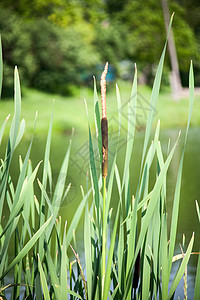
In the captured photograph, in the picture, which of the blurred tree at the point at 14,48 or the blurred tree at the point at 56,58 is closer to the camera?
the blurred tree at the point at 14,48

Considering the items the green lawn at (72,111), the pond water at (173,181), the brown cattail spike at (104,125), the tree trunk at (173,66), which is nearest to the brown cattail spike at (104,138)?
the brown cattail spike at (104,125)

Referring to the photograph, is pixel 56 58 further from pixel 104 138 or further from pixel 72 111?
pixel 104 138

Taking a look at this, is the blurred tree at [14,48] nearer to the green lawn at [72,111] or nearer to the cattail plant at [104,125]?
the green lawn at [72,111]

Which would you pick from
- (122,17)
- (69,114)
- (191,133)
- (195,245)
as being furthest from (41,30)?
(195,245)

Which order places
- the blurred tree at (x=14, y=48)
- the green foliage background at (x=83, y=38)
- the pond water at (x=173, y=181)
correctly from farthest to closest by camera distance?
the green foliage background at (x=83, y=38), the blurred tree at (x=14, y=48), the pond water at (x=173, y=181)

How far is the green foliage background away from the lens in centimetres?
670

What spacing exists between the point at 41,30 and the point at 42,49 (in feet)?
0.99

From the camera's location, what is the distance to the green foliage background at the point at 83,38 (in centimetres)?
670

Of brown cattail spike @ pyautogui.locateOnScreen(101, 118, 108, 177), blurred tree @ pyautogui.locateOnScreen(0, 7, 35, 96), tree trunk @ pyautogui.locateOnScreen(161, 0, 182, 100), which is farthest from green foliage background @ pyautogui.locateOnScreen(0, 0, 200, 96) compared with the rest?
brown cattail spike @ pyautogui.locateOnScreen(101, 118, 108, 177)

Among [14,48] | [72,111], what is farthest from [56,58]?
[72,111]

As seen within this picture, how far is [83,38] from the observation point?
795 cm

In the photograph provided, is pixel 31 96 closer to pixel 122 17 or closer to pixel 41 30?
pixel 41 30

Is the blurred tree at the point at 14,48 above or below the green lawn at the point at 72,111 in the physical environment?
above

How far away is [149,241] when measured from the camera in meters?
0.45
